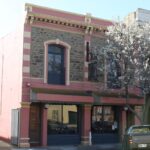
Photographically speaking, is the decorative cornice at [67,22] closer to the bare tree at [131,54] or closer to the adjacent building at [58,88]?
the adjacent building at [58,88]

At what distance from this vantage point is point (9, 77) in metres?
27.9

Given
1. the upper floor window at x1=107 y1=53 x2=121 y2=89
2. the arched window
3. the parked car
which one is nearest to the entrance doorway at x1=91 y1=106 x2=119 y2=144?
the upper floor window at x1=107 y1=53 x2=121 y2=89

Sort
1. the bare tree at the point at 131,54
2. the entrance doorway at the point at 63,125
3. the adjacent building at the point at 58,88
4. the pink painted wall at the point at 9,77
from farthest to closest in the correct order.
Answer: the entrance doorway at the point at 63,125 → the pink painted wall at the point at 9,77 → the adjacent building at the point at 58,88 → the bare tree at the point at 131,54

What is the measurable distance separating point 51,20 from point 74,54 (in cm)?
286

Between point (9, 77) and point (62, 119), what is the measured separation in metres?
5.00

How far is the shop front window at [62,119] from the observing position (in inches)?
1024

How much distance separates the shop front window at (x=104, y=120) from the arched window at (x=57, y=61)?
141 inches

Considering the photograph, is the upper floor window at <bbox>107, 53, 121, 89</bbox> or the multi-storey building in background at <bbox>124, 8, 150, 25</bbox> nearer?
the upper floor window at <bbox>107, 53, 121, 89</bbox>

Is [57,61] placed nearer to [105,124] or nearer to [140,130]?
[105,124]

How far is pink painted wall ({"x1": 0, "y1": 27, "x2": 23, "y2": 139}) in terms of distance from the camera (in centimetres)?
2562

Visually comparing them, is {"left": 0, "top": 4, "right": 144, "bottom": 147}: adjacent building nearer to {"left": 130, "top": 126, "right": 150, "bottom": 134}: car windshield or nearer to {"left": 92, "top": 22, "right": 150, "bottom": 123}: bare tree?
{"left": 92, "top": 22, "right": 150, "bottom": 123}: bare tree

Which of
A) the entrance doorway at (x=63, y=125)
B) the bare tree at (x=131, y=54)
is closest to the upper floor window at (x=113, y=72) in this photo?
the bare tree at (x=131, y=54)

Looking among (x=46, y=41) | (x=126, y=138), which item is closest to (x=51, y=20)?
(x=46, y=41)

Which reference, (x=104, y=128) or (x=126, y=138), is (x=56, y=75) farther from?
(x=126, y=138)
